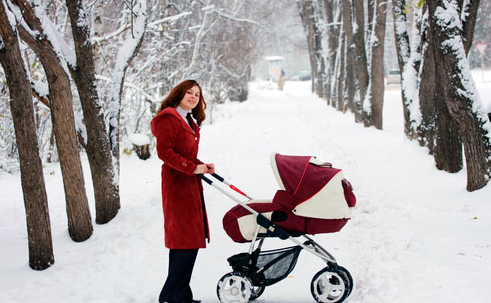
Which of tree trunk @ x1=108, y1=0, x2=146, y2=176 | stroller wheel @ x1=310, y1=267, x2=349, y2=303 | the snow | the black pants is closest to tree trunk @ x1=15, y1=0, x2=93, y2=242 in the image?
tree trunk @ x1=108, y1=0, x2=146, y2=176

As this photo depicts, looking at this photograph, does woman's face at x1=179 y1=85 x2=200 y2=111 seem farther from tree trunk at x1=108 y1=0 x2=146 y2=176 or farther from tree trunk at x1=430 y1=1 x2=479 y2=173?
tree trunk at x1=430 y1=1 x2=479 y2=173

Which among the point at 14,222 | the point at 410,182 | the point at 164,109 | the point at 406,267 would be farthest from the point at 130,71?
the point at 406,267

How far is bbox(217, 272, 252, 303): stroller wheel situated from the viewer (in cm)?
379

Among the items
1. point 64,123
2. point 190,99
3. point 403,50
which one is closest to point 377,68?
point 403,50

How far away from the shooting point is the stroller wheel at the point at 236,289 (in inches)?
149

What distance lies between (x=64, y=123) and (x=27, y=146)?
871 mm

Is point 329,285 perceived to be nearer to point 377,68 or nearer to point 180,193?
point 180,193

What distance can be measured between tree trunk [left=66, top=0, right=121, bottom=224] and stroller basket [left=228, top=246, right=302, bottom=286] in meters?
3.38

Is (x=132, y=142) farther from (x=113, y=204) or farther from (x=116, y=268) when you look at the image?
(x=116, y=268)

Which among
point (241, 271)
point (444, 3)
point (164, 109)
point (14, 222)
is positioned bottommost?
point (14, 222)

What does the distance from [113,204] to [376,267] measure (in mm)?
4030

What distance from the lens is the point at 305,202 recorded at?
3.54 m

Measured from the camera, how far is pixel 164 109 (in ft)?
12.8

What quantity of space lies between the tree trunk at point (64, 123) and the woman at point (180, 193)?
2230 mm
